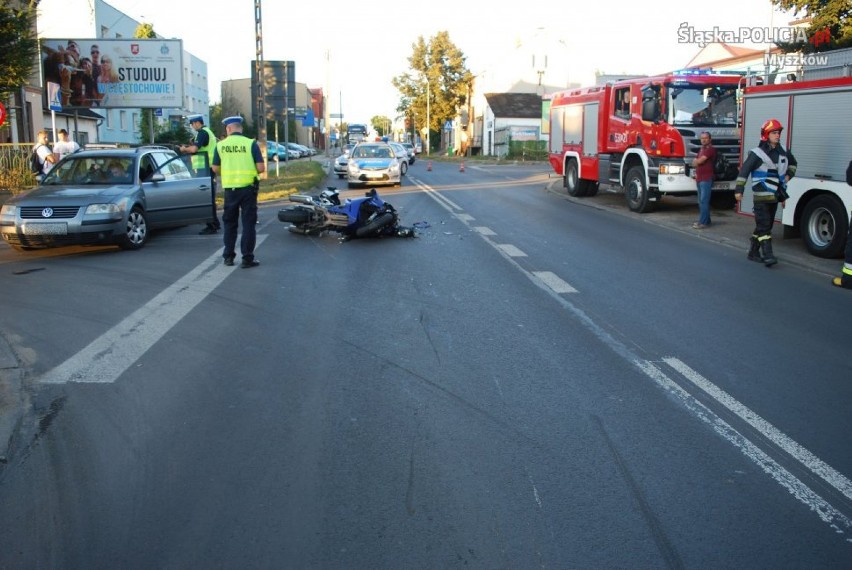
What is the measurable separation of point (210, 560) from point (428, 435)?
A: 166 cm

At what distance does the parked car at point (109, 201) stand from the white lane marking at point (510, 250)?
17.2 feet

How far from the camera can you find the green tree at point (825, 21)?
58.9 feet

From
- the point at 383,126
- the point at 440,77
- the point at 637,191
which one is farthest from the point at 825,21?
the point at 383,126

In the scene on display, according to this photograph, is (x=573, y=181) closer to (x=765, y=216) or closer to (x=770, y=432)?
(x=765, y=216)

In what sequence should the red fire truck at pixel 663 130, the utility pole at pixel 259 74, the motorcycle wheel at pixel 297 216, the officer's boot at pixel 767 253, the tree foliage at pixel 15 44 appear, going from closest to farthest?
the officer's boot at pixel 767 253
the motorcycle wheel at pixel 297 216
the tree foliage at pixel 15 44
the red fire truck at pixel 663 130
the utility pole at pixel 259 74

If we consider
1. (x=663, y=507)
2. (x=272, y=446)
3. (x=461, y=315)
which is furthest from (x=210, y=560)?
(x=461, y=315)

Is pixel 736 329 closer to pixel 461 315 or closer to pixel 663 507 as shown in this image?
pixel 461 315

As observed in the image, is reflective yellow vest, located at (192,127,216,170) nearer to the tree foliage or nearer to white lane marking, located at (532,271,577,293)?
the tree foliage

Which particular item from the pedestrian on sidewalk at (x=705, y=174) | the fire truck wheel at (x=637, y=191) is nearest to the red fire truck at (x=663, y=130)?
the fire truck wheel at (x=637, y=191)

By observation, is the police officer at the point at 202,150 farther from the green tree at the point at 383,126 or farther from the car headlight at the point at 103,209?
the green tree at the point at 383,126

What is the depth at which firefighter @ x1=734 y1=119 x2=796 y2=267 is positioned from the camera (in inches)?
435

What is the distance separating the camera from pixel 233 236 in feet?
34.8

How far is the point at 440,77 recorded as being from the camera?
286 feet

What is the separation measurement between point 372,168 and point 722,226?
13.2 metres
